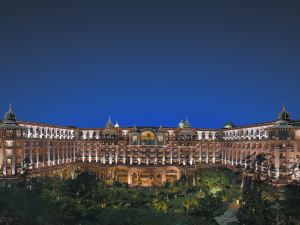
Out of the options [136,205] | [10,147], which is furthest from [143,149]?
[136,205]

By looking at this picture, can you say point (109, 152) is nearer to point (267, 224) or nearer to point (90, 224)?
point (90, 224)

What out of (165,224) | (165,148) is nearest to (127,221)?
(165,224)

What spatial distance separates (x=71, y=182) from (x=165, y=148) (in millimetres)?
49845

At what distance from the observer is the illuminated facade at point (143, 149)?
86375 millimetres

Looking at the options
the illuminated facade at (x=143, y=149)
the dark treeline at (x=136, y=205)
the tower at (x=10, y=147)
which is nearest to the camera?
the dark treeline at (x=136, y=205)

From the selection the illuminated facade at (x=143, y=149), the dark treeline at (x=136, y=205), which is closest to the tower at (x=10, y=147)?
the illuminated facade at (x=143, y=149)

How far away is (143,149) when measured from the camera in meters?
124

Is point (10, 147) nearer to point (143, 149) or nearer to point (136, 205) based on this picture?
point (136, 205)

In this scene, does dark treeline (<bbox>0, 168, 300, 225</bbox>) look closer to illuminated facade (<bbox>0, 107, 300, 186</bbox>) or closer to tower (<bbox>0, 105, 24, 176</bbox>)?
tower (<bbox>0, 105, 24, 176</bbox>)

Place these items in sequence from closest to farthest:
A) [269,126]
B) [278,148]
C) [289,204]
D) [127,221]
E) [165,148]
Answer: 1. [289,204]
2. [127,221]
3. [278,148]
4. [269,126]
5. [165,148]

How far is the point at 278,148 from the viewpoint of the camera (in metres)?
→ 86.9

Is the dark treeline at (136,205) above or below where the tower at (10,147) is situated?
below

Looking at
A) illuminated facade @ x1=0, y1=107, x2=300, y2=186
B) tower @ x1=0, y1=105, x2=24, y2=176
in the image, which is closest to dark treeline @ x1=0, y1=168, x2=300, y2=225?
tower @ x1=0, y1=105, x2=24, y2=176

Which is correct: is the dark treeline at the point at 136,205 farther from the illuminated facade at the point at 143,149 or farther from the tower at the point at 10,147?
the illuminated facade at the point at 143,149
